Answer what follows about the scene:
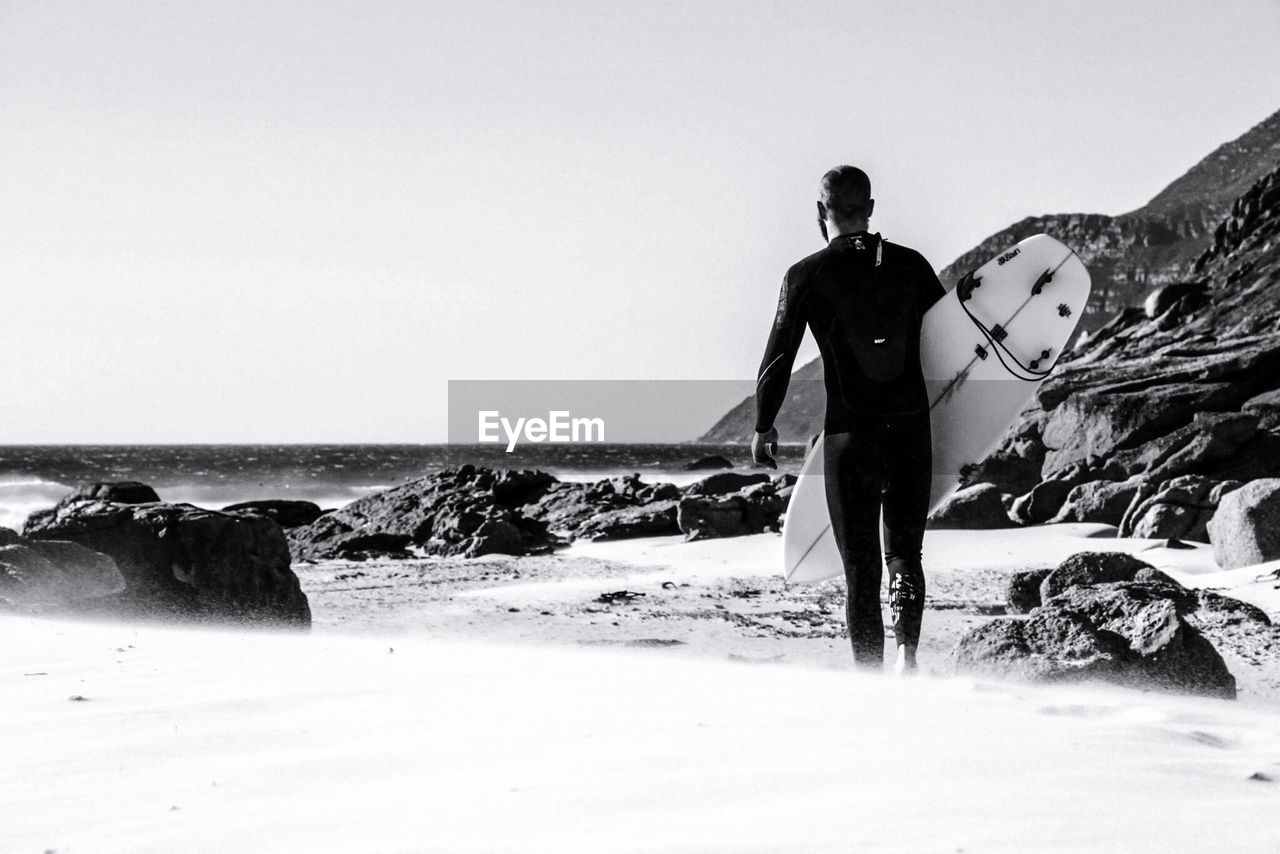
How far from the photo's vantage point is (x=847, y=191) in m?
4.48

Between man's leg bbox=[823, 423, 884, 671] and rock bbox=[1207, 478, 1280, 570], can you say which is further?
rock bbox=[1207, 478, 1280, 570]

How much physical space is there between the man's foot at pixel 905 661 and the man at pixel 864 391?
0.46 ft

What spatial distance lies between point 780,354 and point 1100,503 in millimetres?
9117

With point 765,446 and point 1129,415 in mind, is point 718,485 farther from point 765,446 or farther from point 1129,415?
point 765,446

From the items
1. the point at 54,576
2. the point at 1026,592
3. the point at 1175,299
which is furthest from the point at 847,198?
the point at 1175,299

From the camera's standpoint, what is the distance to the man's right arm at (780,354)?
4520mm

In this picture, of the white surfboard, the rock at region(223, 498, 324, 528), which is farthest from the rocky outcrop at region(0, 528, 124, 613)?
the rock at region(223, 498, 324, 528)

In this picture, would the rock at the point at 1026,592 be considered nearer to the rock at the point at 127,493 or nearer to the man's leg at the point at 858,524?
the man's leg at the point at 858,524

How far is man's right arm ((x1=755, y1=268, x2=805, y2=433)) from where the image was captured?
4.52 meters

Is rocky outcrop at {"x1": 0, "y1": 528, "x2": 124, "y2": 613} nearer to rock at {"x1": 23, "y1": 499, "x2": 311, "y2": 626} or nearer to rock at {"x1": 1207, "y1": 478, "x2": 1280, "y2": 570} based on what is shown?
rock at {"x1": 23, "y1": 499, "x2": 311, "y2": 626}

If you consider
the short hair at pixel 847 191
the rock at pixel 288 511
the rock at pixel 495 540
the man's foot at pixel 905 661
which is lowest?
the rock at pixel 288 511

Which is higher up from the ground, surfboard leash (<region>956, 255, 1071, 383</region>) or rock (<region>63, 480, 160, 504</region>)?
surfboard leash (<region>956, 255, 1071, 383</region>)

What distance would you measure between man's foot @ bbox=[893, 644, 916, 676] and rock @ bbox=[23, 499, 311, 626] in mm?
3751

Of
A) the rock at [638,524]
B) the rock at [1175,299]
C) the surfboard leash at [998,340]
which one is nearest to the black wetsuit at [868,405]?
the surfboard leash at [998,340]
